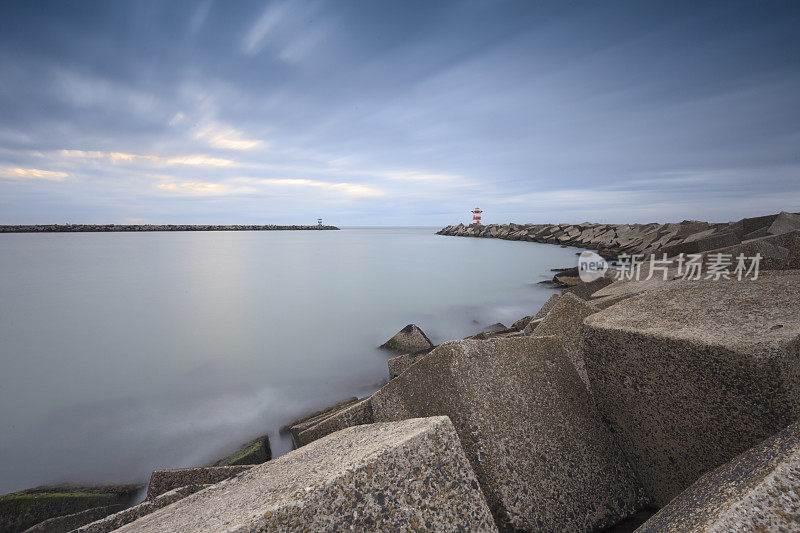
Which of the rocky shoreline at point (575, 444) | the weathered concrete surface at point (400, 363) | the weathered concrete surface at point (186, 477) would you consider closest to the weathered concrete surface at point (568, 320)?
the rocky shoreline at point (575, 444)

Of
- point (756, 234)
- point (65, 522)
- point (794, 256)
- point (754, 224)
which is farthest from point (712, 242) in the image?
point (65, 522)

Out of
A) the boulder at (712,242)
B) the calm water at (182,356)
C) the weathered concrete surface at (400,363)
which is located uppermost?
the boulder at (712,242)

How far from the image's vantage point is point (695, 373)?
155 centimetres

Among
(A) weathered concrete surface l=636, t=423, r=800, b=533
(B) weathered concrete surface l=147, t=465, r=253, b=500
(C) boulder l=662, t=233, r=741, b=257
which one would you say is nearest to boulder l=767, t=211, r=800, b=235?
(C) boulder l=662, t=233, r=741, b=257

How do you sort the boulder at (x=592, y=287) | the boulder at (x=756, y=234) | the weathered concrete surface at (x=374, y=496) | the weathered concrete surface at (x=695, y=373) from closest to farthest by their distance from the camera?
the weathered concrete surface at (x=374, y=496) < the weathered concrete surface at (x=695, y=373) < the boulder at (x=592, y=287) < the boulder at (x=756, y=234)

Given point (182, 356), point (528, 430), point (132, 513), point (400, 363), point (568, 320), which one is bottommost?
point (182, 356)

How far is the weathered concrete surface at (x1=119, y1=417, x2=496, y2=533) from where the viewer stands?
110 cm

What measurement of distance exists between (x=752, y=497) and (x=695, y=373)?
684 millimetres

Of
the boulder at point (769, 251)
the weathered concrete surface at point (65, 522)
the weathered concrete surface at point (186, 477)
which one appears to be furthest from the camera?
the boulder at point (769, 251)

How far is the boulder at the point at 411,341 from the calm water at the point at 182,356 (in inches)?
16.2

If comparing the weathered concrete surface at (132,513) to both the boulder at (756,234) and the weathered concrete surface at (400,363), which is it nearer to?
the weathered concrete surface at (400,363)

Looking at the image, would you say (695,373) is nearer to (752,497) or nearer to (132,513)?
(752,497)

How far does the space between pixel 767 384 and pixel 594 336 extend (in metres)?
0.70

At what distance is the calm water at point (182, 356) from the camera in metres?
3.75
